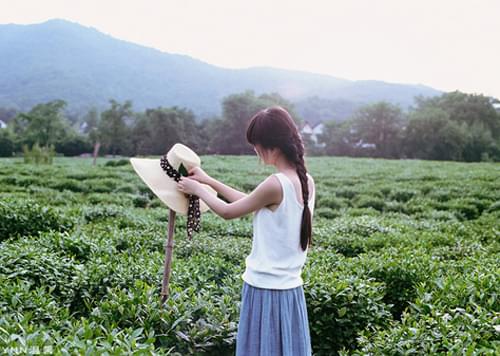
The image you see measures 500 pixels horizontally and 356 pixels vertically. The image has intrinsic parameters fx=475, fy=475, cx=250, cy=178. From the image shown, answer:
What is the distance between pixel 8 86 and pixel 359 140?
7531cm

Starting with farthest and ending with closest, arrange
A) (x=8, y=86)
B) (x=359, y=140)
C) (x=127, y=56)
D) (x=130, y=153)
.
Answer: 1. (x=127, y=56)
2. (x=8, y=86)
3. (x=359, y=140)
4. (x=130, y=153)

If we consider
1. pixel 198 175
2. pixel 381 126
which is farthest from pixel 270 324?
pixel 381 126

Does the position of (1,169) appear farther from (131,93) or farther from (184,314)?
(131,93)

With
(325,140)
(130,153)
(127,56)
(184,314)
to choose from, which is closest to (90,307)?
(184,314)

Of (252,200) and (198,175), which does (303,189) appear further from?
(198,175)

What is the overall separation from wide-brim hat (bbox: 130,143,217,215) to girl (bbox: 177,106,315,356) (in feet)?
0.73

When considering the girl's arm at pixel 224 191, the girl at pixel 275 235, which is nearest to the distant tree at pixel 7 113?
the girl's arm at pixel 224 191

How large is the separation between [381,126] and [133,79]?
7495cm

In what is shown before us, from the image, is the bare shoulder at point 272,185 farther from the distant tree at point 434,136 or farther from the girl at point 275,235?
the distant tree at point 434,136

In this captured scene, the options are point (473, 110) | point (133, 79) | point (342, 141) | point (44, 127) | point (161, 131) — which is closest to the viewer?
point (473, 110)

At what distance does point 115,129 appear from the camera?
41156mm

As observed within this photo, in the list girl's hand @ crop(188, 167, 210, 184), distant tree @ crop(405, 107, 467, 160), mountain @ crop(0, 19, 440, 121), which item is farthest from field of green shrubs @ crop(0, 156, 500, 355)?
mountain @ crop(0, 19, 440, 121)

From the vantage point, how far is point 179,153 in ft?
8.70

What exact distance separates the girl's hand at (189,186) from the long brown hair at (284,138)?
386 mm
